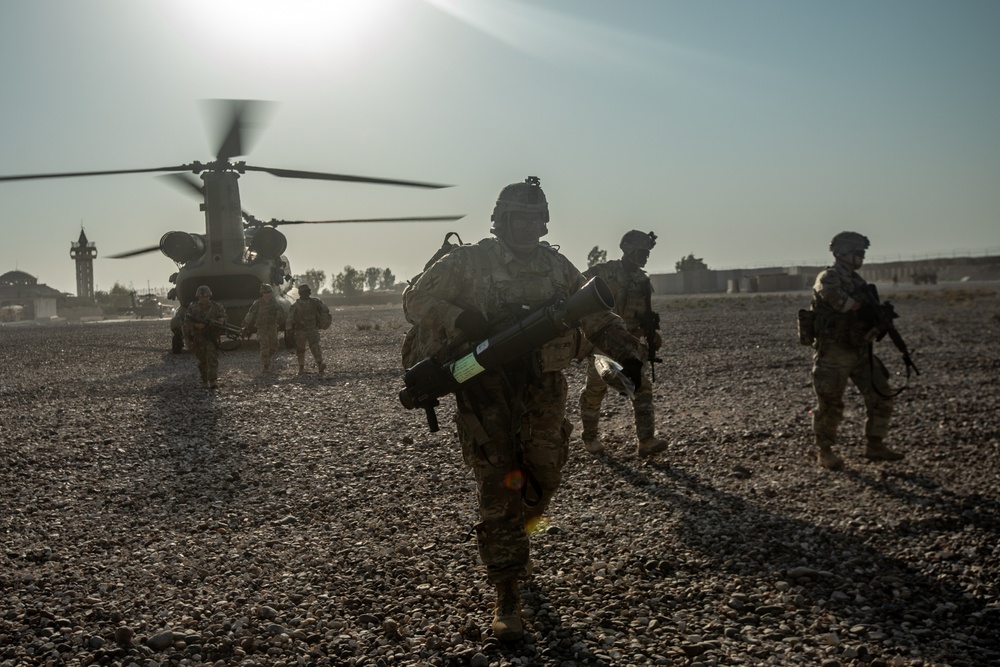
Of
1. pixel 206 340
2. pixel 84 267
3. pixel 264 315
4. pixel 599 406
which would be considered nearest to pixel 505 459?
pixel 599 406

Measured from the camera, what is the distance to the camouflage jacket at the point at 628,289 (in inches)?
273

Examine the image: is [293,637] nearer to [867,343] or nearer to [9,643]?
[9,643]

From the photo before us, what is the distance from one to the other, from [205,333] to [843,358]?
32.2 feet

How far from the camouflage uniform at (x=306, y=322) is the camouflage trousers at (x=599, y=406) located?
8105 millimetres

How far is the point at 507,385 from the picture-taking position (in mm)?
3770

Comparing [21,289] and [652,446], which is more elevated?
[21,289]

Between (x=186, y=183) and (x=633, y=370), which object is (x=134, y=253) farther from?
(x=633, y=370)

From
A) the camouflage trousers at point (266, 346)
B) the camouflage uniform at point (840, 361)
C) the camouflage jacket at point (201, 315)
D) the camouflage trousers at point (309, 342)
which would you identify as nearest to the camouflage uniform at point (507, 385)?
the camouflage uniform at point (840, 361)

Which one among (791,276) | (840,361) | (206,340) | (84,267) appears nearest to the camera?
(840,361)

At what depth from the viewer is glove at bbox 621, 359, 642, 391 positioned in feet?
12.3

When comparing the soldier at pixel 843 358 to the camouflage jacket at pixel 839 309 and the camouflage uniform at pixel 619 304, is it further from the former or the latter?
the camouflage uniform at pixel 619 304

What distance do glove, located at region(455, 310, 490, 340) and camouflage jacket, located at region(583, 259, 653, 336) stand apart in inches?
130

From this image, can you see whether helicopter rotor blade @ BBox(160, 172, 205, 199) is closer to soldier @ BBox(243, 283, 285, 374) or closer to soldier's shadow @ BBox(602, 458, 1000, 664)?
soldier @ BBox(243, 283, 285, 374)

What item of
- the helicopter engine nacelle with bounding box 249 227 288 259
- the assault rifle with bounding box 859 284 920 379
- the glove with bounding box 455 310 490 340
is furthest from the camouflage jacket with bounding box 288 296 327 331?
the glove with bounding box 455 310 490 340
